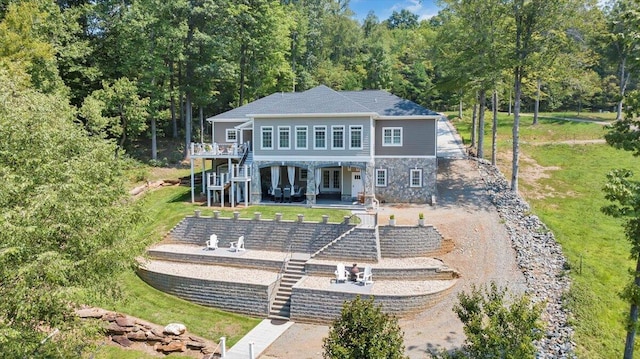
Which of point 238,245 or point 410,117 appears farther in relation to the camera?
point 410,117

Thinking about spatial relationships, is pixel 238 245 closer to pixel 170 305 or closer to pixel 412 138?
pixel 170 305

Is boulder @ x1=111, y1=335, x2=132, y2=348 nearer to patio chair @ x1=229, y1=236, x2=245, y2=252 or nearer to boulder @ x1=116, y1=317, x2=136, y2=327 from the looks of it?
boulder @ x1=116, y1=317, x2=136, y2=327

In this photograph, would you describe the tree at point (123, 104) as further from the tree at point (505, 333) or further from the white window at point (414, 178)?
the tree at point (505, 333)

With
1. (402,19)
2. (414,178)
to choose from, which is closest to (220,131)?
(414,178)

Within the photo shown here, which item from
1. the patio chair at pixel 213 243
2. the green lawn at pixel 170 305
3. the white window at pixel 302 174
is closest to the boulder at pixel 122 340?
the green lawn at pixel 170 305

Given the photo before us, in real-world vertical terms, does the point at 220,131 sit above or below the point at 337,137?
above

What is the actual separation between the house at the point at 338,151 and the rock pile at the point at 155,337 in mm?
10168

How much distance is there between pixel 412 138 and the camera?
2528 centimetres

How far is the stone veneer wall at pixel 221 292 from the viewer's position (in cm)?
1709

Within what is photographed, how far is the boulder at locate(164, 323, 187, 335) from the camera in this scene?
15.3 meters

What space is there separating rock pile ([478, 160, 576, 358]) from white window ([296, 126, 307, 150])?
37.4 feet

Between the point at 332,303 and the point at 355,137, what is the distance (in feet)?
36.1

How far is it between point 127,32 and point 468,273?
3002cm

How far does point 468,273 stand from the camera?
17.8 metres
